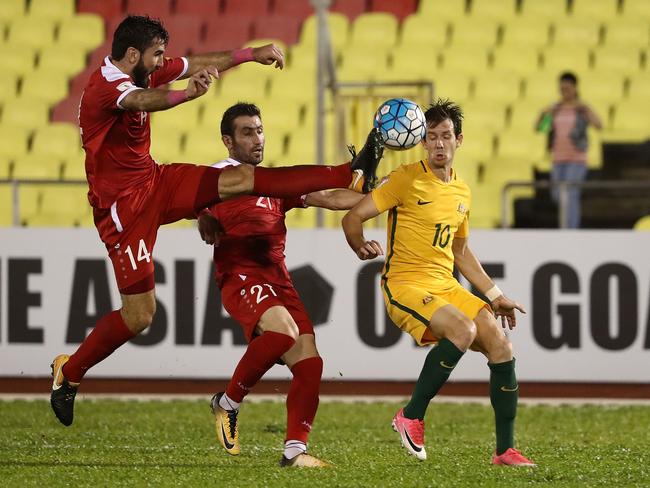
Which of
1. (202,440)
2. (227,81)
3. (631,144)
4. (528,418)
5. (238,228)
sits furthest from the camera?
(227,81)

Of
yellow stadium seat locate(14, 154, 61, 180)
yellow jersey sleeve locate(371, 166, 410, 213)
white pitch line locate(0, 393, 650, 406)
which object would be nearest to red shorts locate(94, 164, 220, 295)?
yellow jersey sleeve locate(371, 166, 410, 213)

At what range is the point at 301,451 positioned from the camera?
23.2 ft

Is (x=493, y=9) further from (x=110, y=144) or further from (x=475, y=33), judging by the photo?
(x=110, y=144)

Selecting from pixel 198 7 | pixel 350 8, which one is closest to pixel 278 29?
pixel 350 8

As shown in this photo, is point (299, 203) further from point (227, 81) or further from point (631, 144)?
point (227, 81)

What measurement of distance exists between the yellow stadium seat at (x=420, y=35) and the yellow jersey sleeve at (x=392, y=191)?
31.8ft

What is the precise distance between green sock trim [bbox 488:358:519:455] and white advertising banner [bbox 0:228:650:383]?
12.9 ft

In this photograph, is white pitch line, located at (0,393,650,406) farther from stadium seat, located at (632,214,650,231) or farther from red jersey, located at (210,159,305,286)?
red jersey, located at (210,159,305,286)

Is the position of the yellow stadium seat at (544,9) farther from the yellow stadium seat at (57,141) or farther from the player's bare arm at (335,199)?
the player's bare arm at (335,199)

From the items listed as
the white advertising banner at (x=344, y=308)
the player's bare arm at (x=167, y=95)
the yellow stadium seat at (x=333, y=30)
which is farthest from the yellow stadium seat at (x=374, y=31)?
the player's bare arm at (x=167, y=95)

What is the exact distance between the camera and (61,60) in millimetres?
17484

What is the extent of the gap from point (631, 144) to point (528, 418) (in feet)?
19.1

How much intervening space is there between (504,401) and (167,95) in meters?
2.36

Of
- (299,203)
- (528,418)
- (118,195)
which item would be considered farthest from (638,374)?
(118,195)
